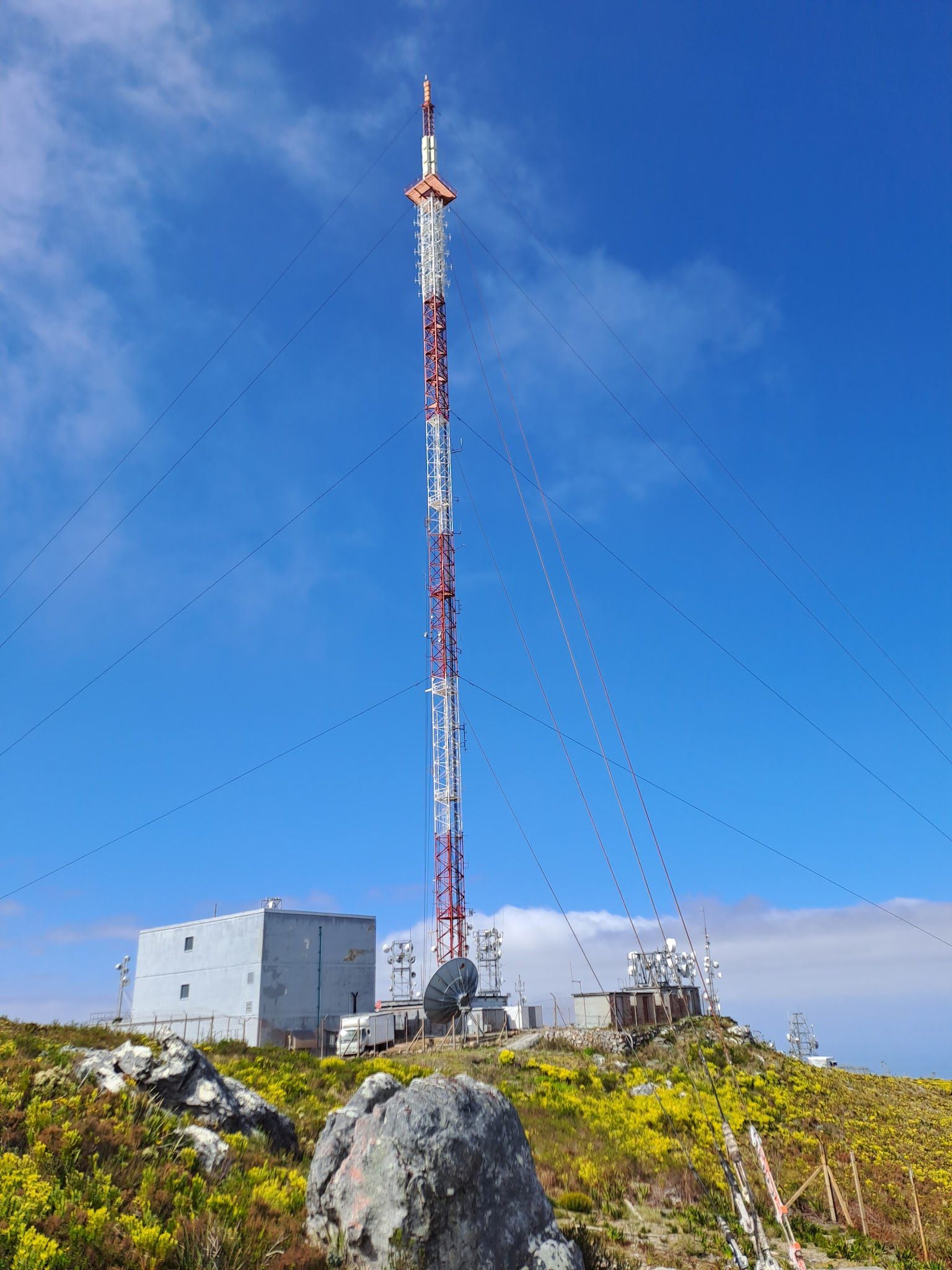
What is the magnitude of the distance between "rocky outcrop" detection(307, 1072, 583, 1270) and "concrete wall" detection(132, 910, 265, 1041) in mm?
25922

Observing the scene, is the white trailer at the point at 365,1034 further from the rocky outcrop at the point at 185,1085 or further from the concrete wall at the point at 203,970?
the rocky outcrop at the point at 185,1085

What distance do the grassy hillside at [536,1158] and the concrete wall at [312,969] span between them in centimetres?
847

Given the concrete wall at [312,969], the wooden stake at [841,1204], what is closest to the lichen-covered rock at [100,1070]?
the wooden stake at [841,1204]

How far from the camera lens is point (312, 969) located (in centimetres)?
4088

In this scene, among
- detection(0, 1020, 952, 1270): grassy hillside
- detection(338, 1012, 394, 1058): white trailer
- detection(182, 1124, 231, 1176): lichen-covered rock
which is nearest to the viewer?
detection(0, 1020, 952, 1270): grassy hillside

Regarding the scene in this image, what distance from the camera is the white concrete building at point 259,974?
38750 millimetres

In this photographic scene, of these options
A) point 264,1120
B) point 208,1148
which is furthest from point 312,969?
point 208,1148

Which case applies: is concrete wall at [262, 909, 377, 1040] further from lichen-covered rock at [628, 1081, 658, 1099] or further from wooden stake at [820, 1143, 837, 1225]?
wooden stake at [820, 1143, 837, 1225]

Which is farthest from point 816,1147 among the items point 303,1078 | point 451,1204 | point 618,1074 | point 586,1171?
point 451,1204

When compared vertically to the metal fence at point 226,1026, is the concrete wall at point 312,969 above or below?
above

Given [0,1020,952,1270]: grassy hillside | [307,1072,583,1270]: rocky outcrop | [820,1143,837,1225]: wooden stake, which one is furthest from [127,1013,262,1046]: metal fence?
[307,1072,583,1270]: rocky outcrop

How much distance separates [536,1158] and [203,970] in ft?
84.3

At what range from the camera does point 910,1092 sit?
42219 mm

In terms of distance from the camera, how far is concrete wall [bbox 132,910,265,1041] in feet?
129
